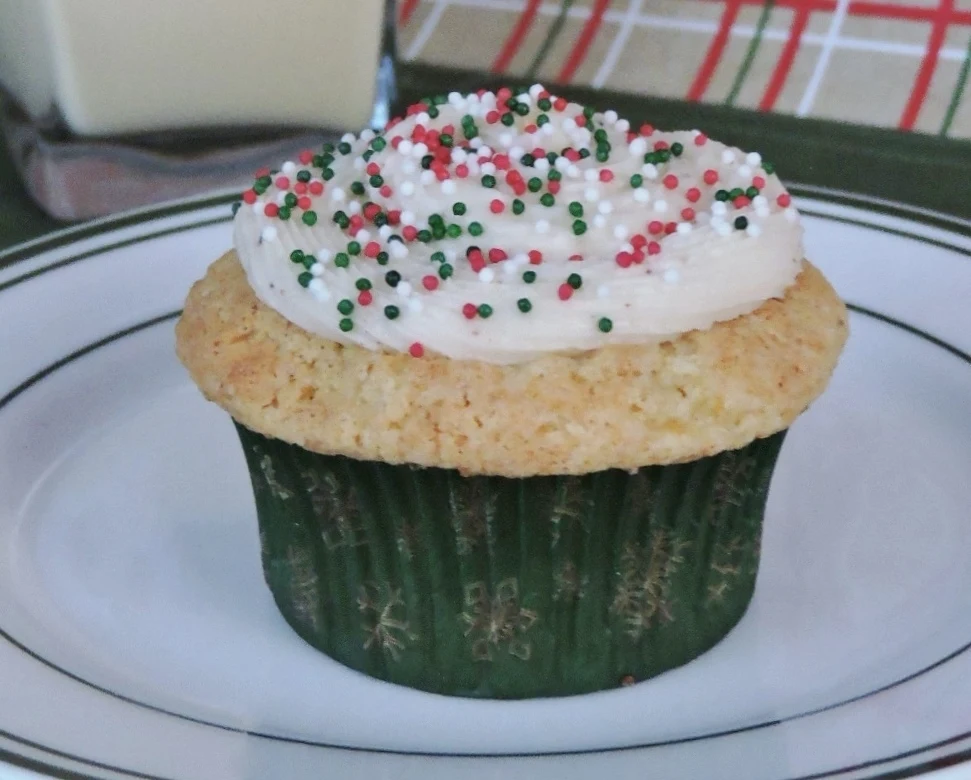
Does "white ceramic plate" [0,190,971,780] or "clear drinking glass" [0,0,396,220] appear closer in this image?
"white ceramic plate" [0,190,971,780]

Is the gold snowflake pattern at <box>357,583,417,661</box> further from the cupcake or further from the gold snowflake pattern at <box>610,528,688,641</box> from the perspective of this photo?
the gold snowflake pattern at <box>610,528,688,641</box>

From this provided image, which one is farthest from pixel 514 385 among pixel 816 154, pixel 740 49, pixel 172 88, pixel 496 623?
pixel 740 49

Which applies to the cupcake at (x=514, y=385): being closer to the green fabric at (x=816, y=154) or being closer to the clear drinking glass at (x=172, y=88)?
the clear drinking glass at (x=172, y=88)

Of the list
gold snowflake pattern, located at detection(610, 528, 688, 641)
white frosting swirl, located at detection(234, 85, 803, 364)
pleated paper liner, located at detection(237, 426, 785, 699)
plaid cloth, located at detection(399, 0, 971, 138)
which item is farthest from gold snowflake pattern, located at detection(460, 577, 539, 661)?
plaid cloth, located at detection(399, 0, 971, 138)

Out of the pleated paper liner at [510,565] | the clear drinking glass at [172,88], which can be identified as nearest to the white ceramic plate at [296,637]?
the pleated paper liner at [510,565]

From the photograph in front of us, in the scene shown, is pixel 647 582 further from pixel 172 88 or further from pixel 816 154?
pixel 816 154

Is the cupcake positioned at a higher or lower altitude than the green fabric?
higher
